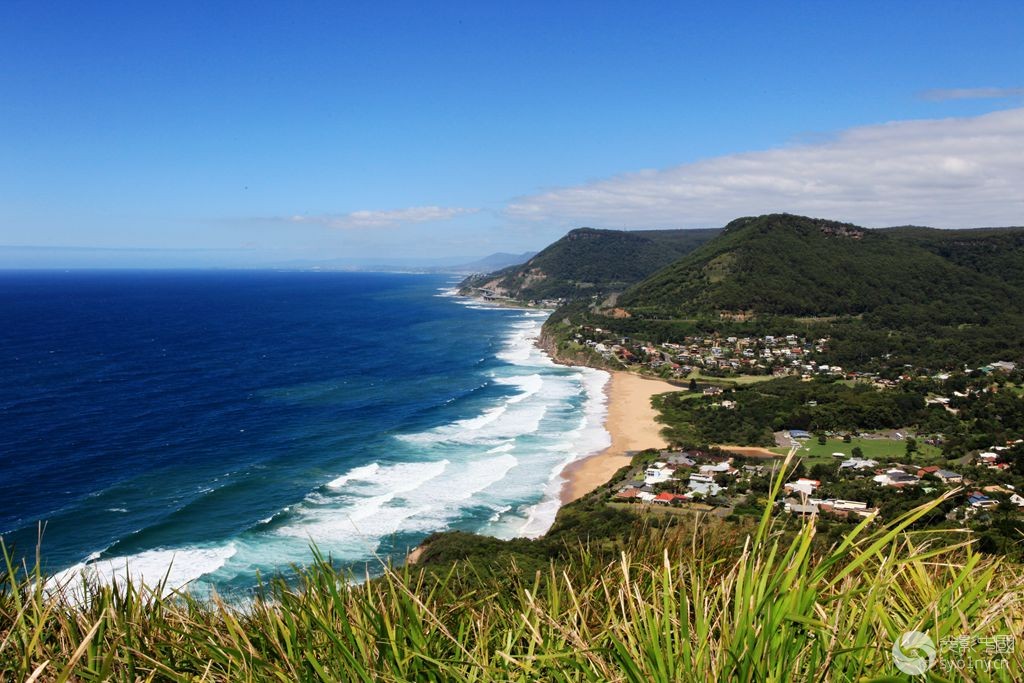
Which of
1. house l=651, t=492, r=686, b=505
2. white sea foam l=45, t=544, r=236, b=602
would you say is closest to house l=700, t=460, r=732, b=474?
house l=651, t=492, r=686, b=505

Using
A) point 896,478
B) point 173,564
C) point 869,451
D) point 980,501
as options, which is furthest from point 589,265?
point 173,564

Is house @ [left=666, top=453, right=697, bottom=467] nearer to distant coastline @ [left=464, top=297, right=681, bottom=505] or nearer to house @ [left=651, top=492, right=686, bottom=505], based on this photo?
distant coastline @ [left=464, top=297, right=681, bottom=505]

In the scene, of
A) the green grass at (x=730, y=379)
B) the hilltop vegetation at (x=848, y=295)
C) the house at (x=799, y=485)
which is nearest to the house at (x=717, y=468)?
the house at (x=799, y=485)

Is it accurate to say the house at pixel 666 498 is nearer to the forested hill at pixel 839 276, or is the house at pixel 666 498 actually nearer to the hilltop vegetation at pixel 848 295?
the hilltop vegetation at pixel 848 295

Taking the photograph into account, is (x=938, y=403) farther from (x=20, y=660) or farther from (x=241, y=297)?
(x=241, y=297)

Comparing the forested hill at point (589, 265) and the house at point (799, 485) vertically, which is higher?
the forested hill at point (589, 265)

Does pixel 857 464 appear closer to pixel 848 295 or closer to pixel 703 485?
pixel 703 485
